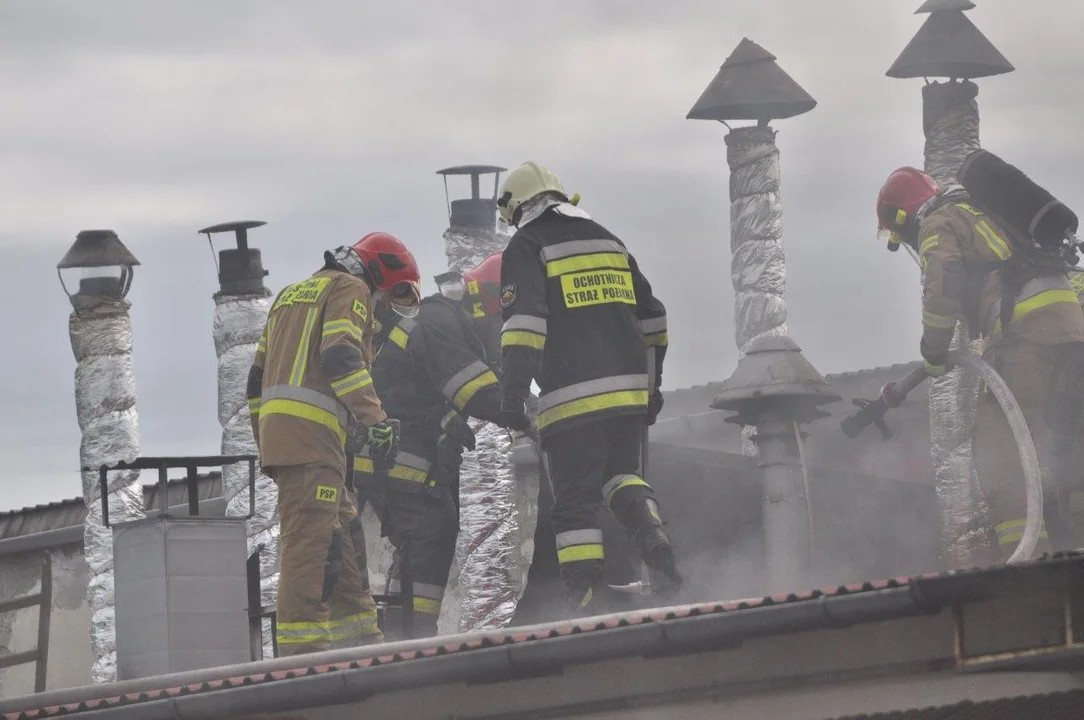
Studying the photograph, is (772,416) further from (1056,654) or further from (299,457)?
(1056,654)

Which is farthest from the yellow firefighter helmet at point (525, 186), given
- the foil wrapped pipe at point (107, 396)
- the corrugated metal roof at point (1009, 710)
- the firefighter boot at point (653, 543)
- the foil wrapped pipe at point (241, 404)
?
the foil wrapped pipe at point (107, 396)

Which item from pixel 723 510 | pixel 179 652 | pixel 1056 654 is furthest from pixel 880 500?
pixel 1056 654

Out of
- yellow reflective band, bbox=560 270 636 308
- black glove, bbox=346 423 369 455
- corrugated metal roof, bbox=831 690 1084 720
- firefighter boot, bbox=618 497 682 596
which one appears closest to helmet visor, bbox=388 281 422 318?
black glove, bbox=346 423 369 455

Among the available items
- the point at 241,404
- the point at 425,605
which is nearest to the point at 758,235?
the point at 241,404

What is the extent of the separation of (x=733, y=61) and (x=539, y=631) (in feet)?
30.0

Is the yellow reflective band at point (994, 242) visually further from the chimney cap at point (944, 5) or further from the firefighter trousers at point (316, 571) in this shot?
the chimney cap at point (944, 5)

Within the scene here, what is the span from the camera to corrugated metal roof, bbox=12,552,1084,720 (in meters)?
4.62

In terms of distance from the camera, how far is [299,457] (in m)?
7.55

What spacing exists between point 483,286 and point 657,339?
73.4 inches

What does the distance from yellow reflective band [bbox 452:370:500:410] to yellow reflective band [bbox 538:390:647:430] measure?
1.29m

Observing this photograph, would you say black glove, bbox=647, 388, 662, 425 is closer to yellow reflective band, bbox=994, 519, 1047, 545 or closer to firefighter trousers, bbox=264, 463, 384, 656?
firefighter trousers, bbox=264, 463, 384, 656

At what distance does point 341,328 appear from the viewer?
754 cm

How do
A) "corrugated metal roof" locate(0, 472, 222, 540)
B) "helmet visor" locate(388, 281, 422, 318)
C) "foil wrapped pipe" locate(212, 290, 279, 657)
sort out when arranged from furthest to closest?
"corrugated metal roof" locate(0, 472, 222, 540)
"foil wrapped pipe" locate(212, 290, 279, 657)
"helmet visor" locate(388, 281, 422, 318)

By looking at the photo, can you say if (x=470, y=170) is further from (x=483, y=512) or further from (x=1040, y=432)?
(x=1040, y=432)
